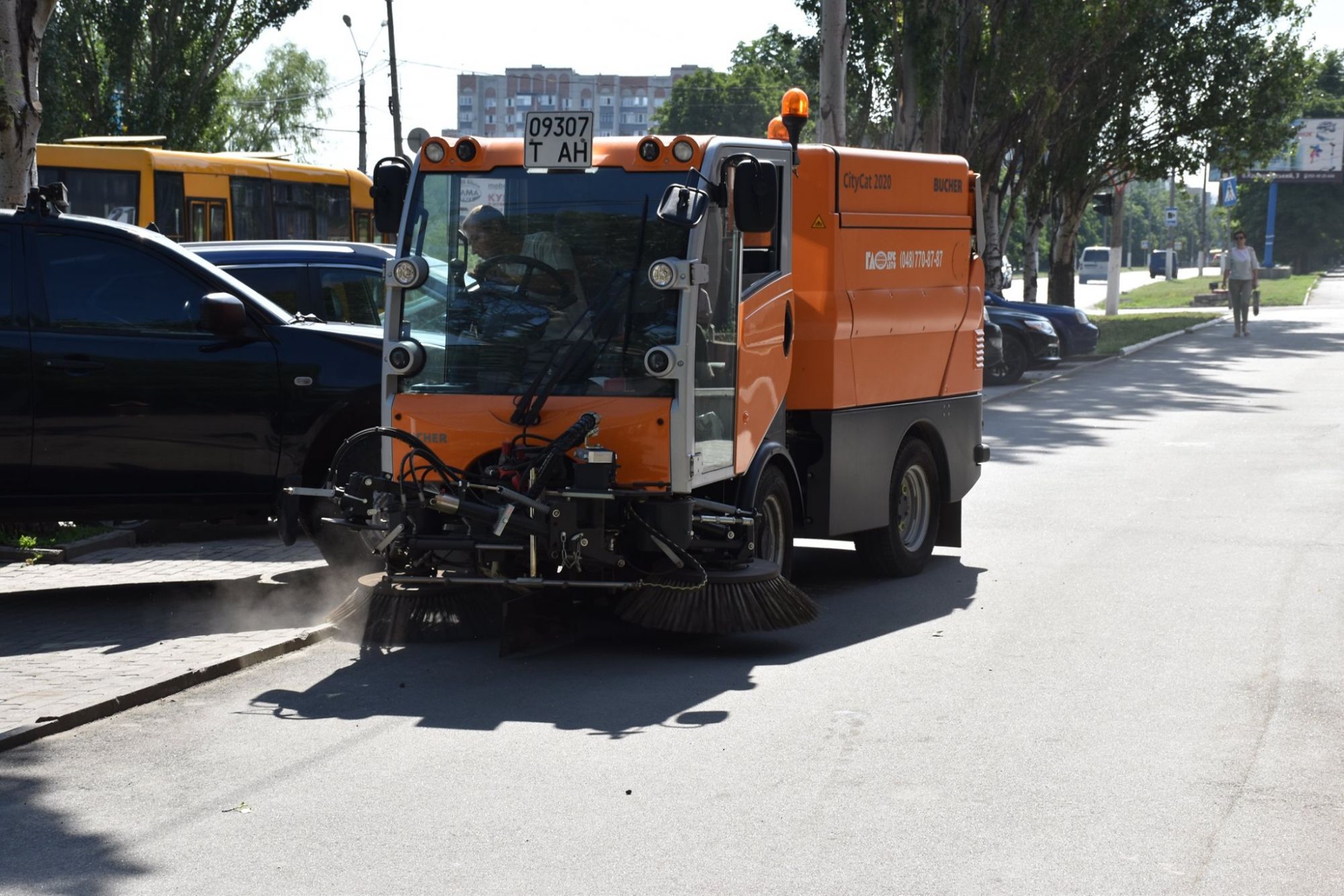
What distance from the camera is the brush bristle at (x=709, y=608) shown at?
7969 millimetres

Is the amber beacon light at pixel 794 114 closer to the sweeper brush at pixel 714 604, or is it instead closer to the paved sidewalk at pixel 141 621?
the sweeper brush at pixel 714 604

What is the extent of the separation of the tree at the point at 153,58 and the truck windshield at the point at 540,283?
96.3ft

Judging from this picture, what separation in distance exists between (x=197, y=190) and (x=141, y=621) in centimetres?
1802

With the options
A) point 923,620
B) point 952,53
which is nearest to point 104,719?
point 923,620

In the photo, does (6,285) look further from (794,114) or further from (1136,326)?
(1136,326)

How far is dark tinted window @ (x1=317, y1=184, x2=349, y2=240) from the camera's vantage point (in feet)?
93.9

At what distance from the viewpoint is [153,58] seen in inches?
1447

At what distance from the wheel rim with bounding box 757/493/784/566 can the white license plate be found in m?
1.99

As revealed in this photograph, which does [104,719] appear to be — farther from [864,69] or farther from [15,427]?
[864,69]

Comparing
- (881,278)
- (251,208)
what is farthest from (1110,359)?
(881,278)

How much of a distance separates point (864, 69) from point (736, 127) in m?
76.3

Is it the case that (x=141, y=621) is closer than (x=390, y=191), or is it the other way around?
(x=390, y=191)

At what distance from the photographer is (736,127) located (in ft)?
363

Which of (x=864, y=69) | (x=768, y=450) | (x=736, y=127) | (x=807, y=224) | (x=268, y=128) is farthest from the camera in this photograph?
(x=736, y=127)
